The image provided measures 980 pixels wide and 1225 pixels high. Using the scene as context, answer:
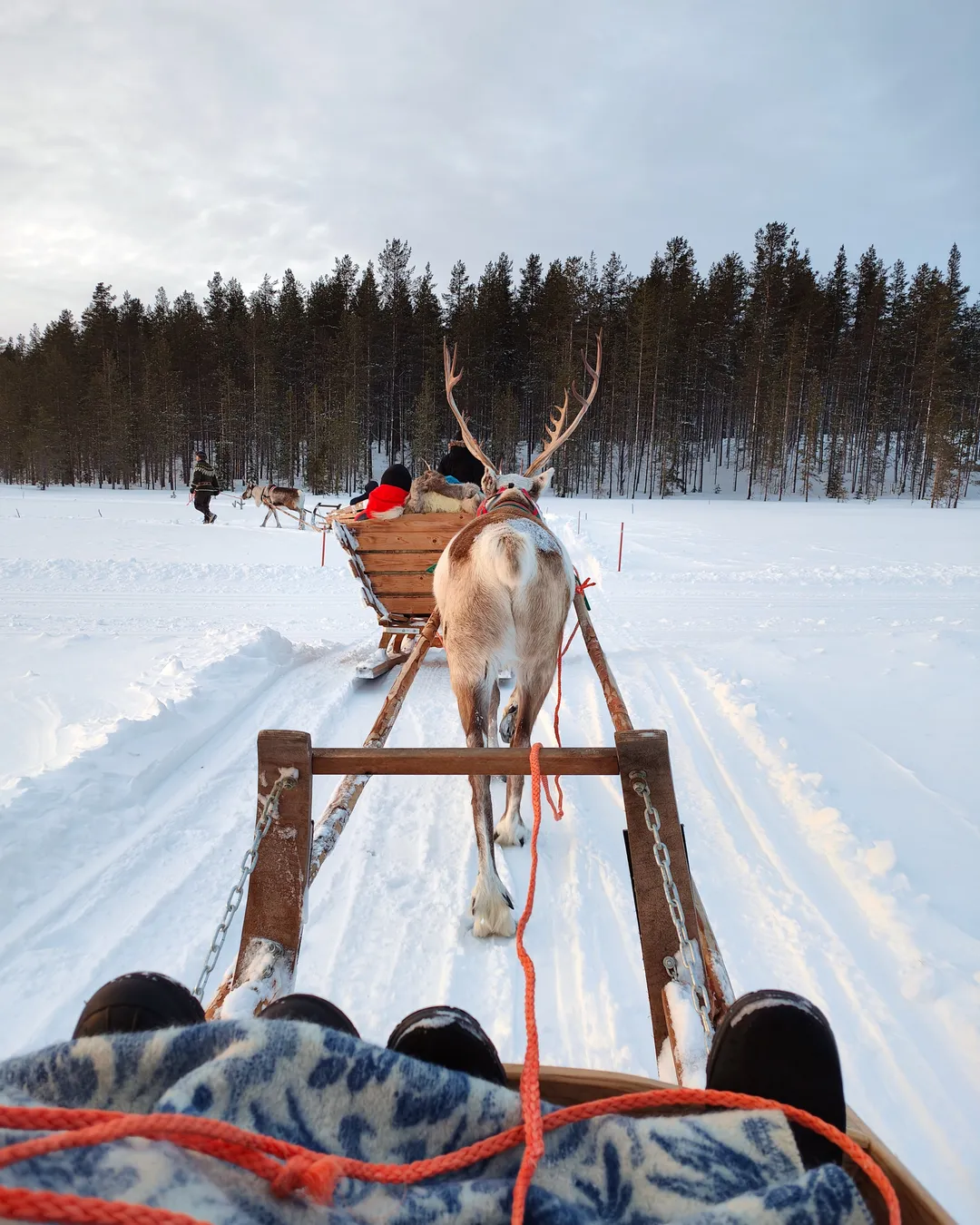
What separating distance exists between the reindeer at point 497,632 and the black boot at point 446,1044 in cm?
167

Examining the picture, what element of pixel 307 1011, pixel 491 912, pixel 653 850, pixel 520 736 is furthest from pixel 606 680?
pixel 307 1011

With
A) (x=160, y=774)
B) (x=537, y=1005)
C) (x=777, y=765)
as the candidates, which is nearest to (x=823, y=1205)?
(x=537, y=1005)

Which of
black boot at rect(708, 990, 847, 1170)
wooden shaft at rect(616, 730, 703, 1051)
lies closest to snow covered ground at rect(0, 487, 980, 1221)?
wooden shaft at rect(616, 730, 703, 1051)

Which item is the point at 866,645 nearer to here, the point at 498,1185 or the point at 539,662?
the point at 539,662

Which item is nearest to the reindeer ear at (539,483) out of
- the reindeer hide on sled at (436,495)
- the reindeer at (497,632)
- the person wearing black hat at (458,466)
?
the reindeer at (497,632)

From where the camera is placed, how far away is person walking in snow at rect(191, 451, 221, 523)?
67.1ft

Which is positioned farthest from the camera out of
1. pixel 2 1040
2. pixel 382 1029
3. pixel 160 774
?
pixel 160 774

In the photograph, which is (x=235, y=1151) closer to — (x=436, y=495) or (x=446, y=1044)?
(x=446, y=1044)

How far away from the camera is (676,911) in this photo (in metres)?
1.50

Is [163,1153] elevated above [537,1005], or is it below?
above

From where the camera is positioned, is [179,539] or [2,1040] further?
[179,539]

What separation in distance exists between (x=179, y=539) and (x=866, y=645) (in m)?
14.8

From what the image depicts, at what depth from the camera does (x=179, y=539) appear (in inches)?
630

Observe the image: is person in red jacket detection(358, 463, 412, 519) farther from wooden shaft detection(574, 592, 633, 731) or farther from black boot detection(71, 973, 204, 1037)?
black boot detection(71, 973, 204, 1037)
